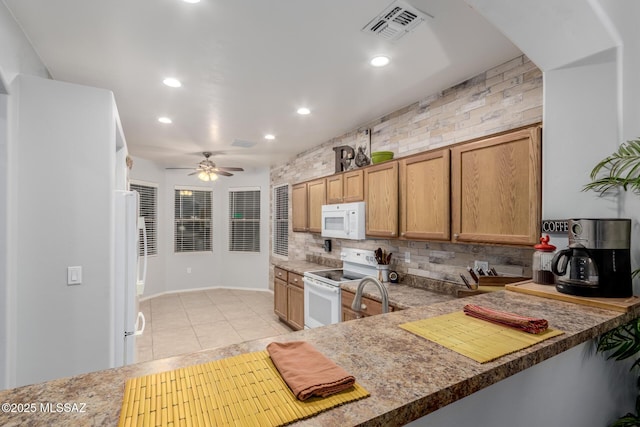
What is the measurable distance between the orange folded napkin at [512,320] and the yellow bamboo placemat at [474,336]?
0.05ft

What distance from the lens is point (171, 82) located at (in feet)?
8.81

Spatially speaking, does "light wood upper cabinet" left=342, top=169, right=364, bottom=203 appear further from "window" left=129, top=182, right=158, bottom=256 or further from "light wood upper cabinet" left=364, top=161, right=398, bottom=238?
"window" left=129, top=182, right=158, bottom=256

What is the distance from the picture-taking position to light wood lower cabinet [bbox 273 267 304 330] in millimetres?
4277

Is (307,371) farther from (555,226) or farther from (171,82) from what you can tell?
(171,82)

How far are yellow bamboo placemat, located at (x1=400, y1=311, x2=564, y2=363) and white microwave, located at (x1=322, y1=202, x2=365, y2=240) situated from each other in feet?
6.95

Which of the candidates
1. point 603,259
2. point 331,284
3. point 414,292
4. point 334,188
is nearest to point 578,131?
point 603,259

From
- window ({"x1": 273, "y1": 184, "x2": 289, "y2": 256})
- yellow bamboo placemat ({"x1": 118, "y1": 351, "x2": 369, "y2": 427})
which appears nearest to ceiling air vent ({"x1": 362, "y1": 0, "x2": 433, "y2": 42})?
yellow bamboo placemat ({"x1": 118, "y1": 351, "x2": 369, "y2": 427})

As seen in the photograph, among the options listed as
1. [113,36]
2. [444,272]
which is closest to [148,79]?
[113,36]

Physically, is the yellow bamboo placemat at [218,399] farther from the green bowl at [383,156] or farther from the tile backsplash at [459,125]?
the green bowl at [383,156]

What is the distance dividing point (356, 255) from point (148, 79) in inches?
107

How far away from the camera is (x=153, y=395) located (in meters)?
0.73

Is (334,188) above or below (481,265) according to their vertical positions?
above

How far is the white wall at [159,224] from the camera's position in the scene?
6148 millimetres

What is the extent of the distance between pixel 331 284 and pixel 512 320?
2.36 metres
